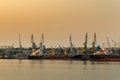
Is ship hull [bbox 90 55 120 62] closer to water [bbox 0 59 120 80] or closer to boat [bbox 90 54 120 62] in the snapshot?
boat [bbox 90 54 120 62]

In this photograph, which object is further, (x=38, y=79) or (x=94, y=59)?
(x=94, y=59)

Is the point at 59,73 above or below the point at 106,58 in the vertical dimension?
below

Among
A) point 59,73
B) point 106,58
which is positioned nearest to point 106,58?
point 106,58

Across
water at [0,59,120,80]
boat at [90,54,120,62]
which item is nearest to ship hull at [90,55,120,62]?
boat at [90,54,120,62]

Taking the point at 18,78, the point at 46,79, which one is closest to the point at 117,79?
the point at 46,79

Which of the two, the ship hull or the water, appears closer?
the water

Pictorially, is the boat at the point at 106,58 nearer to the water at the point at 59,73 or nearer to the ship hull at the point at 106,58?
the ship hull at the point at 106,58

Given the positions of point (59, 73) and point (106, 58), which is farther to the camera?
point (106, 58)

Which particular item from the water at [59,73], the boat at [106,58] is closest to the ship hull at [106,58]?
the boat at [106,58]

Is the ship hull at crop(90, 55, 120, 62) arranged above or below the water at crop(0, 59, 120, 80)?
above

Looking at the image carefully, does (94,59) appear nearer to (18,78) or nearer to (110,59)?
(110,59)

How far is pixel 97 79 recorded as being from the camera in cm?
7144

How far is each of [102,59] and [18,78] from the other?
121689 millimetres

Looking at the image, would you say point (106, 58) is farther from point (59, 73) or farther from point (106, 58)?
point (59, 73)
